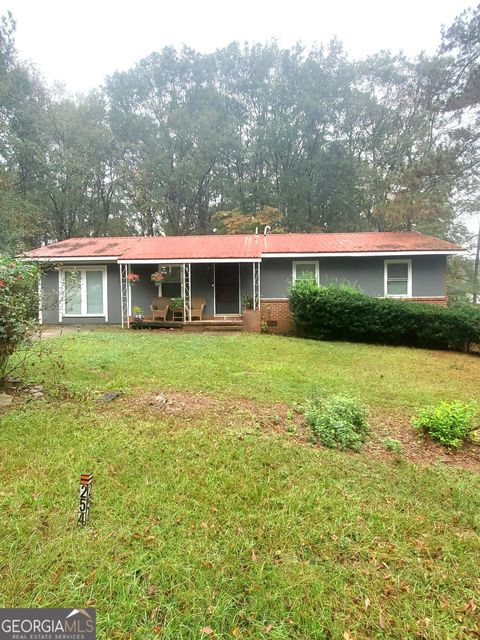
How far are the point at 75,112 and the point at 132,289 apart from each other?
58.4 feet

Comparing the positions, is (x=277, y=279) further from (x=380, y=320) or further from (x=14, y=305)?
(x=14, y=305)

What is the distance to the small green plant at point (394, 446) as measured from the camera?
361 centimetres

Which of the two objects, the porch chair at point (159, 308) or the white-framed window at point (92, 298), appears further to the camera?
the white-framed window at point (92, 298)

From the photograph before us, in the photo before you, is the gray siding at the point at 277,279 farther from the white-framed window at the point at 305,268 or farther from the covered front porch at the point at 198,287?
the white-framed window at the point at 305,268

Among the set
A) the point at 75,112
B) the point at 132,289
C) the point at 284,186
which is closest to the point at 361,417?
the point at 132,289

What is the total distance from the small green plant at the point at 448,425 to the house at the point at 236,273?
845cm

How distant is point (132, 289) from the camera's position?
13.8 m

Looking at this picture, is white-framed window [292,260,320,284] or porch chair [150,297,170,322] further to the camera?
white-framed window [292,260,320,284]

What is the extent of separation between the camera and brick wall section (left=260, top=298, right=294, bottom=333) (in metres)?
12.4

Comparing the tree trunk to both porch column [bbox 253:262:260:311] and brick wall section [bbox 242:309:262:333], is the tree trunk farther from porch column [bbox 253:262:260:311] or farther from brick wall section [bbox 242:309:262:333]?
brick wall section [bbox 242:309:262:333]

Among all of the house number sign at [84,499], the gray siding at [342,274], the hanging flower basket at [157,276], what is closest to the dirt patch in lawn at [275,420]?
the house number sign at [84,499]

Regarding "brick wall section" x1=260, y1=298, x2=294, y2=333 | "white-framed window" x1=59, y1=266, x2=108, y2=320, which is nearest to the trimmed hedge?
"brick wall section" x1=260, y1=298, x2=294, y2=333

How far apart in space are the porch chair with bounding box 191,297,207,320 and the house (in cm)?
20

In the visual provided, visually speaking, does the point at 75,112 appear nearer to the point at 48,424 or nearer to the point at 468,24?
the point at 468,24
